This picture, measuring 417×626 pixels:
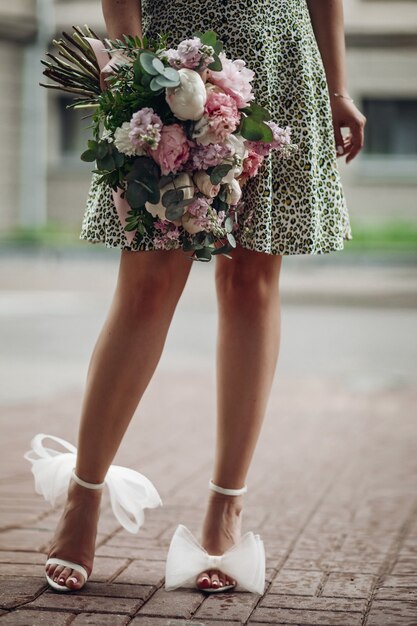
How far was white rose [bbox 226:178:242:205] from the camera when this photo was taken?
224cm

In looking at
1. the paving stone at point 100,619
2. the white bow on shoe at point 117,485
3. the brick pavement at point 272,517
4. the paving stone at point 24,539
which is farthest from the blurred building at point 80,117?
the paving stone at point 100,619

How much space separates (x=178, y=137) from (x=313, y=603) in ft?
3.32

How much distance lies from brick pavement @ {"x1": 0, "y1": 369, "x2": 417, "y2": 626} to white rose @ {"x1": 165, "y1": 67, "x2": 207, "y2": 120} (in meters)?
0.99

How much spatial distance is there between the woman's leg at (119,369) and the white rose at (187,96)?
335 mm

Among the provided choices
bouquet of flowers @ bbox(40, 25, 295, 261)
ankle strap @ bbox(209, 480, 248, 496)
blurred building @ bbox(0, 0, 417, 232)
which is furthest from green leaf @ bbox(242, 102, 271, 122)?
blurred building @ bbox(0, 0, 417, 232)

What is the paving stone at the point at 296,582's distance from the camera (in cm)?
247

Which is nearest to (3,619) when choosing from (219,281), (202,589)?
(202,589)

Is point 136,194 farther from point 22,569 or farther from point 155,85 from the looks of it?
point 22,569

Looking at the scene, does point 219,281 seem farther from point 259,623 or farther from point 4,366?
point 4,366

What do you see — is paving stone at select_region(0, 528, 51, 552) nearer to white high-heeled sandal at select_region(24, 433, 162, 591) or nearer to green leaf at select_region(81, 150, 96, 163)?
white high-heeled sandal at select_region(24, 433, 162, 591)

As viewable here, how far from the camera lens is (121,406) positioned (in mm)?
2432

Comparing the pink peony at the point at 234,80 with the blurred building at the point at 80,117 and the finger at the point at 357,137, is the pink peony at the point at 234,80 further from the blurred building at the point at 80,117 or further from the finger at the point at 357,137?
the blurred building at the point at 80,117

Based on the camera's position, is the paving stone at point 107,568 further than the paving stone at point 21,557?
No

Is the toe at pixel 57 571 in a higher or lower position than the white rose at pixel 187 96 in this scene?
lower
